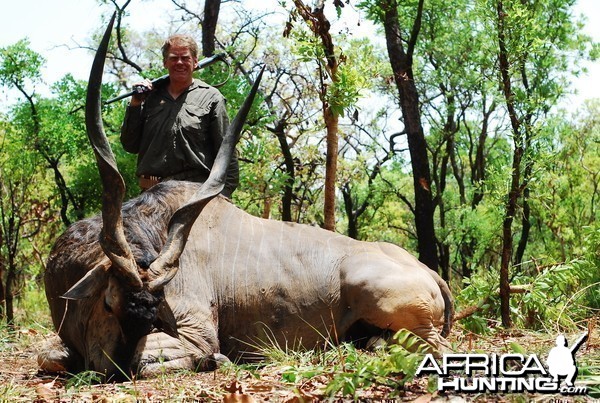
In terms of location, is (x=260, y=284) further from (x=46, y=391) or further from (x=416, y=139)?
(x=416, y=139)

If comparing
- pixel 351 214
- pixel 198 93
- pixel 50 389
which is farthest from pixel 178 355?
pixel 351 214

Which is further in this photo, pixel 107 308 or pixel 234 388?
pixel 107 308

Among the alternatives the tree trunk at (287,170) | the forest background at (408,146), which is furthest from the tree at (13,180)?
the tree trunk at (287,170)

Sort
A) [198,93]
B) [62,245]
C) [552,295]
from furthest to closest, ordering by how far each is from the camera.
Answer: [552,295]
[198,93]
[62,245]

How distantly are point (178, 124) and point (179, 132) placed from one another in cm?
6

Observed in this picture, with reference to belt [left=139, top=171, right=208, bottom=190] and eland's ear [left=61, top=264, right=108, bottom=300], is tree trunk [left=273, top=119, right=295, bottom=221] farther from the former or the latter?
eland's ear [left=61, top=264, right=108, bottom=300]

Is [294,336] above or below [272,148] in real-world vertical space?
below

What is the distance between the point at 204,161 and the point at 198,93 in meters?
0.50

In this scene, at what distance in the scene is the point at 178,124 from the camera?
557 centimetres

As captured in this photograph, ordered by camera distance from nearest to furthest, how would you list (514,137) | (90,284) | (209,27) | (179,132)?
(90,284)
(179,132)
(514,137)
(209,27)

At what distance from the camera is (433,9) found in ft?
53.7

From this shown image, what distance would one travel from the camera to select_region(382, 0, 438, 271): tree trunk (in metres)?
9.50

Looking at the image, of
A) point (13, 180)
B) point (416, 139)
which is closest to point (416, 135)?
point (416, 139)

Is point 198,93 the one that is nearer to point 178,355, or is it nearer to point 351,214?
point 178,355
